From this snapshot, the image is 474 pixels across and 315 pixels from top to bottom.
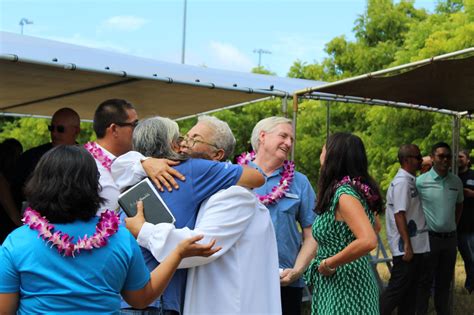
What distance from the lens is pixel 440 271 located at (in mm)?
6859

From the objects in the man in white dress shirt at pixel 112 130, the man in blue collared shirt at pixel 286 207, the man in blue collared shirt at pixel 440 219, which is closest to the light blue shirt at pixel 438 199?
the man in blue collared shirt at pixel 440 219

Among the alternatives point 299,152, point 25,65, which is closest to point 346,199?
point 25,65

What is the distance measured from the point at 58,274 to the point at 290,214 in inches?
82.4

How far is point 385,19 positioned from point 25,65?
2291cm

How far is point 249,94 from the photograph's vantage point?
586 centimetres

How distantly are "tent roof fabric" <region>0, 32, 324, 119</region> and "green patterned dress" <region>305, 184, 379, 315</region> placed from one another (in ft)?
6.84

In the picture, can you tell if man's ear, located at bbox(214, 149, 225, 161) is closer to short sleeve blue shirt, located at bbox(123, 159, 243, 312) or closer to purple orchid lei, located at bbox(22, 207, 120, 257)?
short sleeve blue shirt, located at bbox(123, 159, 243, 312)

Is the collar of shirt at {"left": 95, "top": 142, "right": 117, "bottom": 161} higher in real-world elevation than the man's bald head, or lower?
lower

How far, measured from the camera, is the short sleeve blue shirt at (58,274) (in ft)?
6.76

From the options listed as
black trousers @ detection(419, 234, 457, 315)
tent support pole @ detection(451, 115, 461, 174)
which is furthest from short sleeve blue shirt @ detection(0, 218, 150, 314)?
tent support pole @ detection(451, 115, 461, 174)

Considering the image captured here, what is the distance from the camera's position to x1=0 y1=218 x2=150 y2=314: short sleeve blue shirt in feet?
6.76

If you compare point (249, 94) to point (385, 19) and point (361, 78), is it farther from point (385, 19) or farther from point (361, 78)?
point (385, 19)

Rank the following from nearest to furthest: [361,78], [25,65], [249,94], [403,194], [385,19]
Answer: [25,65], [361,78], [249,94], [403,194], [385,19]

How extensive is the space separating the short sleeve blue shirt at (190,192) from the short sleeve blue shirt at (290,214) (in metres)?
1.35
